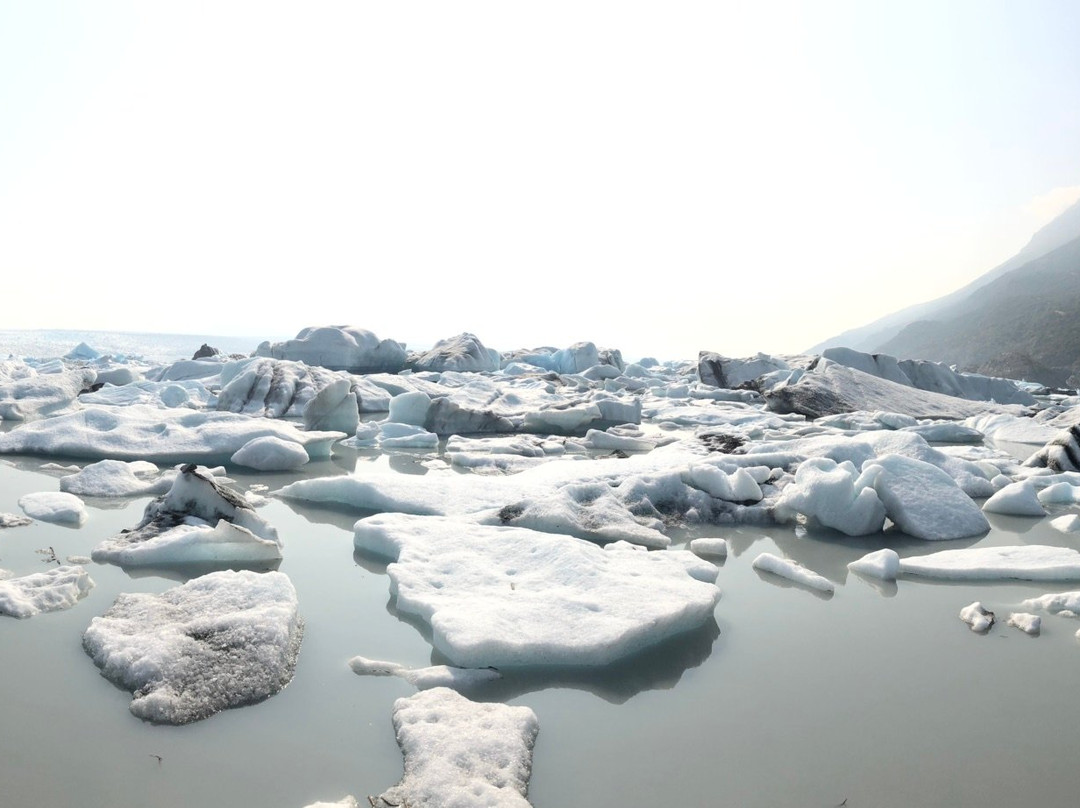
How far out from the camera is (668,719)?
1.87 metres

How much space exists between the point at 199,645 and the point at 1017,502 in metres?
4.84

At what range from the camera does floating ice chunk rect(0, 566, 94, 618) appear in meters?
2.44

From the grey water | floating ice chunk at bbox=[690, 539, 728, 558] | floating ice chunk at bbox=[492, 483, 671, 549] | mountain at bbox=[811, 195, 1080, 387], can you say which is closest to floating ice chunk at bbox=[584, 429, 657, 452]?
floating ice chunk at bbox=[492, 483, 671, 549]

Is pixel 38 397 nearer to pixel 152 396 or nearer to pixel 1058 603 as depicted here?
pixel 152 396

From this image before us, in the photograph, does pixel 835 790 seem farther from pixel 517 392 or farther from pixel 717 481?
pixel 517 392

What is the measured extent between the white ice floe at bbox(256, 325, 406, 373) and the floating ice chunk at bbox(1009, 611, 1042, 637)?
55.4 feet

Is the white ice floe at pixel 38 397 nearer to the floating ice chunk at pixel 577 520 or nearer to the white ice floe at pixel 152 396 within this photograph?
the white ice floe at pixel 152 396

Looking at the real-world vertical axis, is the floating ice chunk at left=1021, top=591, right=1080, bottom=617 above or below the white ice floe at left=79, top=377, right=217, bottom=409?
below

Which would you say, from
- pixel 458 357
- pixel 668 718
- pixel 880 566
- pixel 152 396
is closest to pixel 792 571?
pixel 880 566

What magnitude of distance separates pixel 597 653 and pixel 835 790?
2.52 ft

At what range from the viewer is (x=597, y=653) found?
7.04 ft

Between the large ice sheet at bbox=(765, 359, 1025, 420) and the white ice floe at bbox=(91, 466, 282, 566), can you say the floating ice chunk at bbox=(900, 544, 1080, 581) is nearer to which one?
the white ice floe at bbox=(91, 466, 282, 566)

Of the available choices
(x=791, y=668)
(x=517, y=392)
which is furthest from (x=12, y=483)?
(x=517, y=392)

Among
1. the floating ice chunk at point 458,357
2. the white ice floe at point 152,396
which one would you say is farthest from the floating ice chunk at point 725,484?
the floating ice chunk at point 458,357
